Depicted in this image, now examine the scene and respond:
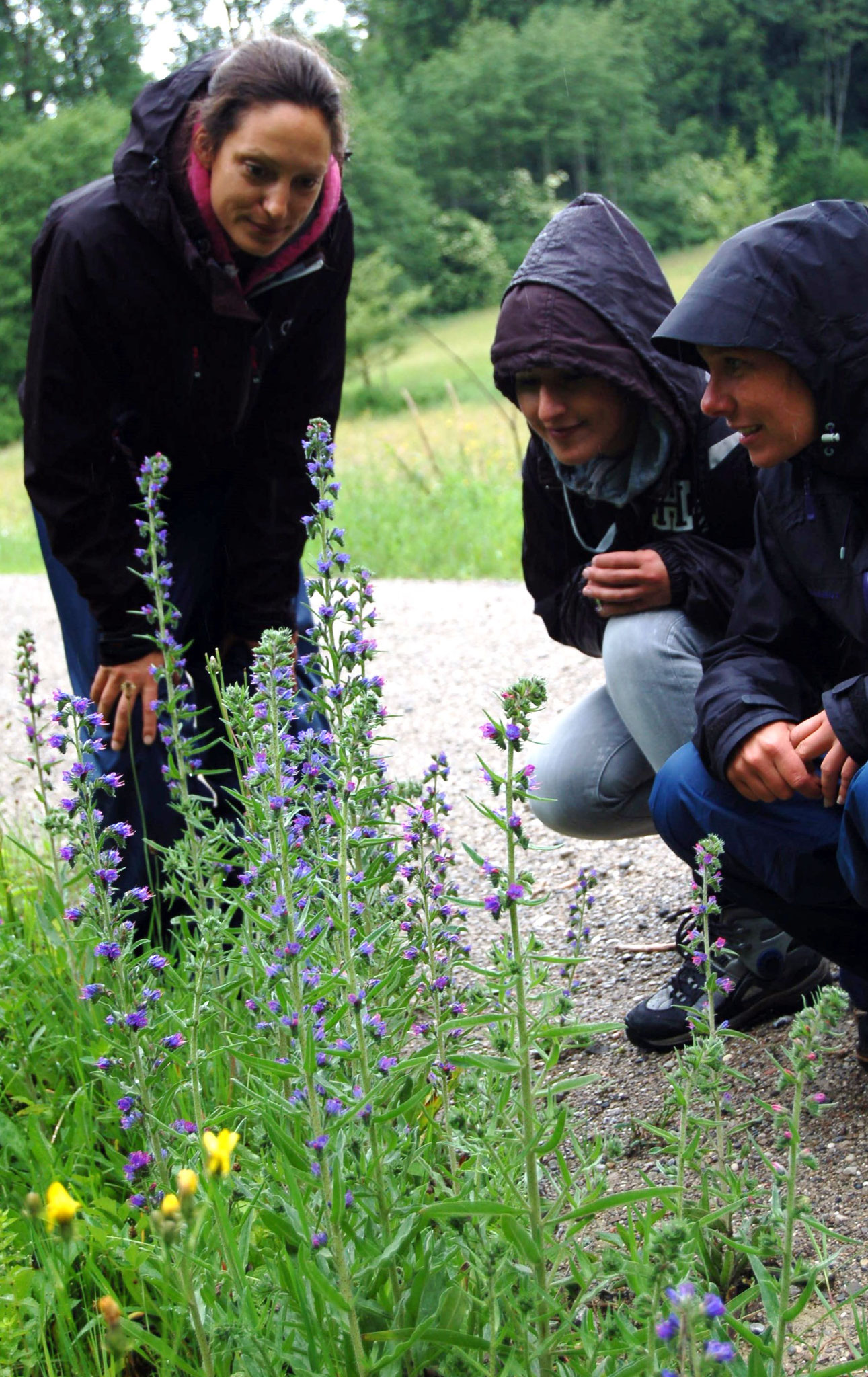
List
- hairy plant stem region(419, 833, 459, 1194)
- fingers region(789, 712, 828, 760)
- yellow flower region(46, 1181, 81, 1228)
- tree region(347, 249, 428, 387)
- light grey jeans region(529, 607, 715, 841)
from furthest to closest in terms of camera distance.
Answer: tree region(347, 249, 428, 387) → light grey jeans region(529, 607, 715, 841) → fingers region(789, 712, 828, 760) → hairy plant stem region(419, 833, 459, 1194) → yellow flower region(46, 1181, 81, 1228)

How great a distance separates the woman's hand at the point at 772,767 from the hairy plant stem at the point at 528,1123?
98 cm

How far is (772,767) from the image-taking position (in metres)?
2.47

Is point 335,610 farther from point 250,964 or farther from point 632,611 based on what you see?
point 632,611

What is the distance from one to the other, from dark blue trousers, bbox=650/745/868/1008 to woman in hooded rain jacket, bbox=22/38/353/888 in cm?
136

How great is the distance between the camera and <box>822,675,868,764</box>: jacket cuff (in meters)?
2.33

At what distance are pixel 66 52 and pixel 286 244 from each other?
54367 mm

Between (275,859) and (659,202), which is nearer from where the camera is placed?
(275,859)

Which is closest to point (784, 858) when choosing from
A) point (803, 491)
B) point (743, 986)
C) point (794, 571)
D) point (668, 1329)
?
point (743, 986)

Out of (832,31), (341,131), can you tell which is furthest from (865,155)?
(341,131)

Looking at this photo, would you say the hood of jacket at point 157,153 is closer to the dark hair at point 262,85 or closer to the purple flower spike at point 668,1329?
the dark hair at point 262,85

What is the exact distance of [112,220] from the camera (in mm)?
3291

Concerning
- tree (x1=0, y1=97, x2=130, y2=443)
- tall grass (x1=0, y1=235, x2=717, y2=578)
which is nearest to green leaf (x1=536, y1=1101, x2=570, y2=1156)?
tall grass (x1=0, y1=235, x2=717, y2=578)

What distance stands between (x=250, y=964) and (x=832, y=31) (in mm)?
54909

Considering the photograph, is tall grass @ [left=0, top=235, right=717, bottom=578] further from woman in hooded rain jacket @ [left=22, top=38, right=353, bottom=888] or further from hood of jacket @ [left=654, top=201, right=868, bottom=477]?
hood of jacket @ [left=654, top=201, right=868, bottom=477]
